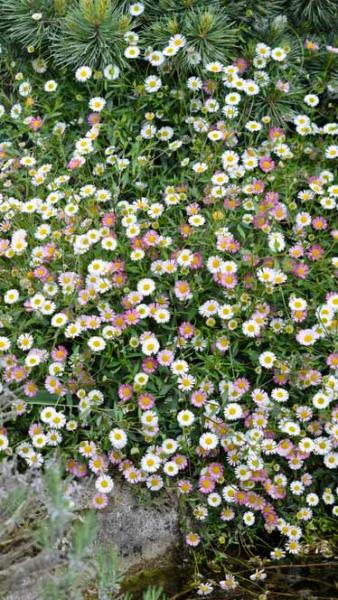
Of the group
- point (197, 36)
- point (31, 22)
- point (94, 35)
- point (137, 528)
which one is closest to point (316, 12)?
point (197, 36)

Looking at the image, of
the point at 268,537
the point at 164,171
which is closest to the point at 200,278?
the point at 164,171

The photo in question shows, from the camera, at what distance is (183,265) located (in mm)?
2953

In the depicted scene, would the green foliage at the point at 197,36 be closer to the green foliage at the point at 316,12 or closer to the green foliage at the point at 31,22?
the green foliage at the point at 316,12

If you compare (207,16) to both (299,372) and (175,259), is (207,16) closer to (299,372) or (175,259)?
(175,259)

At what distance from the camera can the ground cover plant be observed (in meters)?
2.75

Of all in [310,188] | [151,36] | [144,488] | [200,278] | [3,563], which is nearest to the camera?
[3,563]

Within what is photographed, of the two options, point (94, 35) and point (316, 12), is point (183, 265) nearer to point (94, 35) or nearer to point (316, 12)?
point (94, 35)

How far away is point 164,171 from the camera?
3.41 metres

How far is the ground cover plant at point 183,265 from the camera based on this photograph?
275 centimetres

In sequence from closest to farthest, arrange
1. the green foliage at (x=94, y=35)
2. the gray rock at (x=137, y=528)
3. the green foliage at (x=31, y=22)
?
1. the gray rock at (x=137, y=528)
2. the green foliage at (x=94, y=35)
3. the green foliage at (x=31, y=22)

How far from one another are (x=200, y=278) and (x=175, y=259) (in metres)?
0.12

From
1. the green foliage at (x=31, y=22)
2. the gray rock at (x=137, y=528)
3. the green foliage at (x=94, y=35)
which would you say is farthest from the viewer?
the green foliage at (x=31, y=22)

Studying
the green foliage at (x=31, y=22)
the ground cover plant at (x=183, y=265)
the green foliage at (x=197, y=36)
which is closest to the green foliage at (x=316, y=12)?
the ground cover plant at (x=183, y=265)

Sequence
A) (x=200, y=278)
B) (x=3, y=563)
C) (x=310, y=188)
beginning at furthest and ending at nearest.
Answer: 1. (x=310, y=188)
2. (x=200, y=278)
3. (x=3, y=563)
